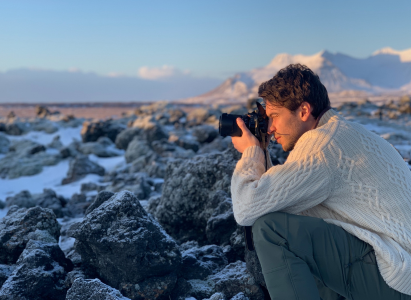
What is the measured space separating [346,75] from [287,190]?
4665 inches

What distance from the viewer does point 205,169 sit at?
12.4 feet

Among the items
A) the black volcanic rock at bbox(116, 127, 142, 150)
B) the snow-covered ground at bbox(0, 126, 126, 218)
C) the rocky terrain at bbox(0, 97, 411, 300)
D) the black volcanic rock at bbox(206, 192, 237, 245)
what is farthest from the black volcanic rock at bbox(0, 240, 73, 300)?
the black volcanic rock at bbox(116, 127, 142, 150)

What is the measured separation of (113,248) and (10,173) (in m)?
6.95

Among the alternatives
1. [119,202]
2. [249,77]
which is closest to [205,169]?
[119,202]

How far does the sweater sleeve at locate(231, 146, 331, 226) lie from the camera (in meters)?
1.87

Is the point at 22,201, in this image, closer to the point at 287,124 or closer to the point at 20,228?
the point at 20,228

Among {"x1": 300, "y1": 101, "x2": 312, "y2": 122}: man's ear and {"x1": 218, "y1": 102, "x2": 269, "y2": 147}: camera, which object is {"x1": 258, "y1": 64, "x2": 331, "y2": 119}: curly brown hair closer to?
{"x1": 300, "y1": 101, "x2": 312, "y2": 122}: man's ear

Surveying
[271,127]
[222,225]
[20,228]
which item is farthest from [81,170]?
[271,127]

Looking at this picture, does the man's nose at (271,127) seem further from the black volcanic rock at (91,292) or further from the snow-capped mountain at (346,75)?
the snow-capped mountain at (346,75)

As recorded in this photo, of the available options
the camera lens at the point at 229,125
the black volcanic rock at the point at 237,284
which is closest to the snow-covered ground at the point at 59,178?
the black volcanic rock at the point at 237,284

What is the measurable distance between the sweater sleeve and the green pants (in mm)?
58

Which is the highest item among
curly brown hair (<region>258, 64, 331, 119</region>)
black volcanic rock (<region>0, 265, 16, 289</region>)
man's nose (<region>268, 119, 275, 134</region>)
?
curly brown hair (<region>258, 64, 331, 119</region>)

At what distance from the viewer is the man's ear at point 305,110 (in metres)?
2.10

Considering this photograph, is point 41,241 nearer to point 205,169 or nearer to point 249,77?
point 205,169
